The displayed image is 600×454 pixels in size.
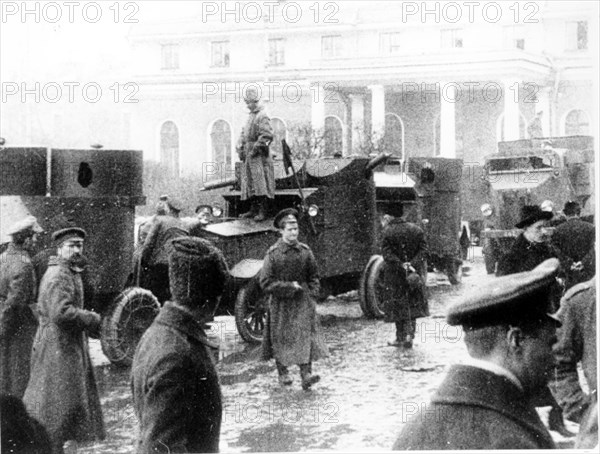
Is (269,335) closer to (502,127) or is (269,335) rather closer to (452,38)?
(452,38)

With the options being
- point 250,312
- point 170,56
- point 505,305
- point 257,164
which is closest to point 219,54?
point 170,56

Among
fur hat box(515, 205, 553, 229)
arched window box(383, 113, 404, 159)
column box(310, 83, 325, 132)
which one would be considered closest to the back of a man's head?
fur hat box(515, 205, 553, 229)

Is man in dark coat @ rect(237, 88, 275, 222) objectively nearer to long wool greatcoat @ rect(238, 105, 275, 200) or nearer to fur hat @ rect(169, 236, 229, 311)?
long wool greatcoat @ rect(238, 105, 275, 200)

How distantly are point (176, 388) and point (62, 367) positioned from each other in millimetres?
2140

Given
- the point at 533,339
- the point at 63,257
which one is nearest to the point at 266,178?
the point at 63,257

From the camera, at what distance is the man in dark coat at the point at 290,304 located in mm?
5793

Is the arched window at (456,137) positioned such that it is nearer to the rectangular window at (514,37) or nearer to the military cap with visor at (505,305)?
the rectangular window at (514,37)

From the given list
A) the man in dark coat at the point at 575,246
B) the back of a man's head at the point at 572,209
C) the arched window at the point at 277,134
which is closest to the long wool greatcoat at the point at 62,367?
the arched window at the point at 277,134

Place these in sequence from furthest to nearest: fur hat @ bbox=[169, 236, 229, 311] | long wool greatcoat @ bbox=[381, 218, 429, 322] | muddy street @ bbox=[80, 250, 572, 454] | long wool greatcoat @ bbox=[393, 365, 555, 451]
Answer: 1. long wool greatcoat @ bbox=[381, 218, 429, 322]
2. muddy street @ bbox=[80, 250, 572, 454]
3. fur hat @ bbox=[169, 236, 229, 311]
4. long wool greatcoat @ bbox=[393, 365, 555, 451]

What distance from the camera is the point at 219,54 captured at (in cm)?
527

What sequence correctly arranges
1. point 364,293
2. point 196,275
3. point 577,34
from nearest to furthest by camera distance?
point 196,275, point 577,34, point 364,293

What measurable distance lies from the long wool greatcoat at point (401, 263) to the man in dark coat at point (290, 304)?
47.5 inches

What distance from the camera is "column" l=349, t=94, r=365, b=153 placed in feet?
21.4

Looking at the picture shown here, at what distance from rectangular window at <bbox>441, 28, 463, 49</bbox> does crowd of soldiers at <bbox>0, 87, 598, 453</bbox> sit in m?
1.21
